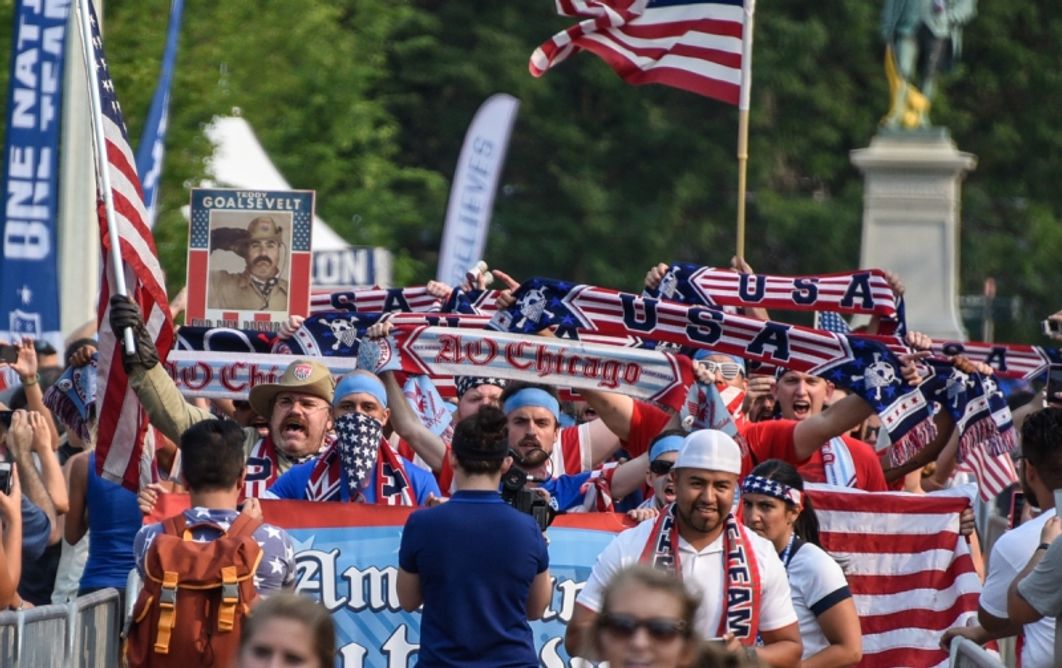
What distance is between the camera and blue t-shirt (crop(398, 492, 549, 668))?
331 inches

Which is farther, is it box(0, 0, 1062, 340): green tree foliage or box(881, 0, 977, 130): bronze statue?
box(0, 0, 1062, 340): green tree foliage

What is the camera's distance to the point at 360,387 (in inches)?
411

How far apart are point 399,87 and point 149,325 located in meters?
42.8

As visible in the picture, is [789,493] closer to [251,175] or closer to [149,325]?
[149,325]

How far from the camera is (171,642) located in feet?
26.9

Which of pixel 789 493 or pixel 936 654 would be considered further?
pixel 936 654

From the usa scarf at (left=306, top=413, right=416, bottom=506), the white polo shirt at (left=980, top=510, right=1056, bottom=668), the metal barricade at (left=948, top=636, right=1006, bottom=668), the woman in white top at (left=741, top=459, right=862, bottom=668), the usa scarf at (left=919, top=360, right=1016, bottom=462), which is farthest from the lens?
the usa scarf at (left=919, top=360, right=1016, bottom=462)

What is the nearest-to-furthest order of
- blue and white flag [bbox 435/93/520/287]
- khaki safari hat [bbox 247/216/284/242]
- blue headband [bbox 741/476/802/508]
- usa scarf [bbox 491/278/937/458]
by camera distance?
blue headband [bbox 741/476/802/508] < usa scarf [bbox 491/278/937/458] < khaki safari hat [bbox 247/216/284/242] < blue and white flag [bbox 435/93/520/287]

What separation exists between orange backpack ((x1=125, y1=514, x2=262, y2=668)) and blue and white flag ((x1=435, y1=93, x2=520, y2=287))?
16216 millimetres

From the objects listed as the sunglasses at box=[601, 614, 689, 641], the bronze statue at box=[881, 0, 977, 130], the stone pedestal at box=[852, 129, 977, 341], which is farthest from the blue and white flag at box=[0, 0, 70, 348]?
the bronze statue at box=[881, 0, 977, 130]

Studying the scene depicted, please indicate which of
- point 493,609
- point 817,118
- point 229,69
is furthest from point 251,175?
point 817,118

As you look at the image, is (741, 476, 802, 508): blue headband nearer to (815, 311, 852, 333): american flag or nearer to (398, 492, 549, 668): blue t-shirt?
(398, 492, 549, 668): blue t-shirt

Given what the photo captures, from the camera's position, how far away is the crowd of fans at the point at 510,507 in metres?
8.18

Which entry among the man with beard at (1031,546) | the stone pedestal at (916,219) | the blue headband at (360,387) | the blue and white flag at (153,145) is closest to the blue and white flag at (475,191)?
the blue and white flag at (153,145)
